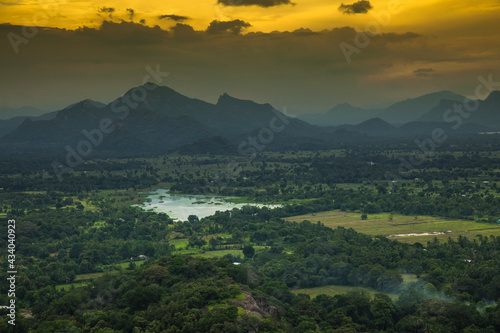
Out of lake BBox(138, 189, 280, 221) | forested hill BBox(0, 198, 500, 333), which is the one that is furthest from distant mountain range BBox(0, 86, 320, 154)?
forested hill BBox(0, 198, 500, 333)

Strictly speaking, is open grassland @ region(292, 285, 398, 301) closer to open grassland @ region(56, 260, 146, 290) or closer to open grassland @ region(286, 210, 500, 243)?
open grassland @ region(286, 210, 500, 243)

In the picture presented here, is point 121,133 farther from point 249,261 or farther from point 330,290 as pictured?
point 330,290

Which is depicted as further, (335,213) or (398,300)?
(335,213)

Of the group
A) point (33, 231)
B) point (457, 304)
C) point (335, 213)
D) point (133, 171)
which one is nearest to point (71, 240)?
point (33, 231)

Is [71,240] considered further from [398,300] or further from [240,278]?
[398,300]

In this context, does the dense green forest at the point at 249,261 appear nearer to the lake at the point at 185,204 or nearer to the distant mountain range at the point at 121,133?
the lake at the point at 185,204

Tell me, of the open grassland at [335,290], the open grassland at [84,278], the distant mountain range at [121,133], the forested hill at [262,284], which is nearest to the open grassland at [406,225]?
the forested hill at [262,284]
